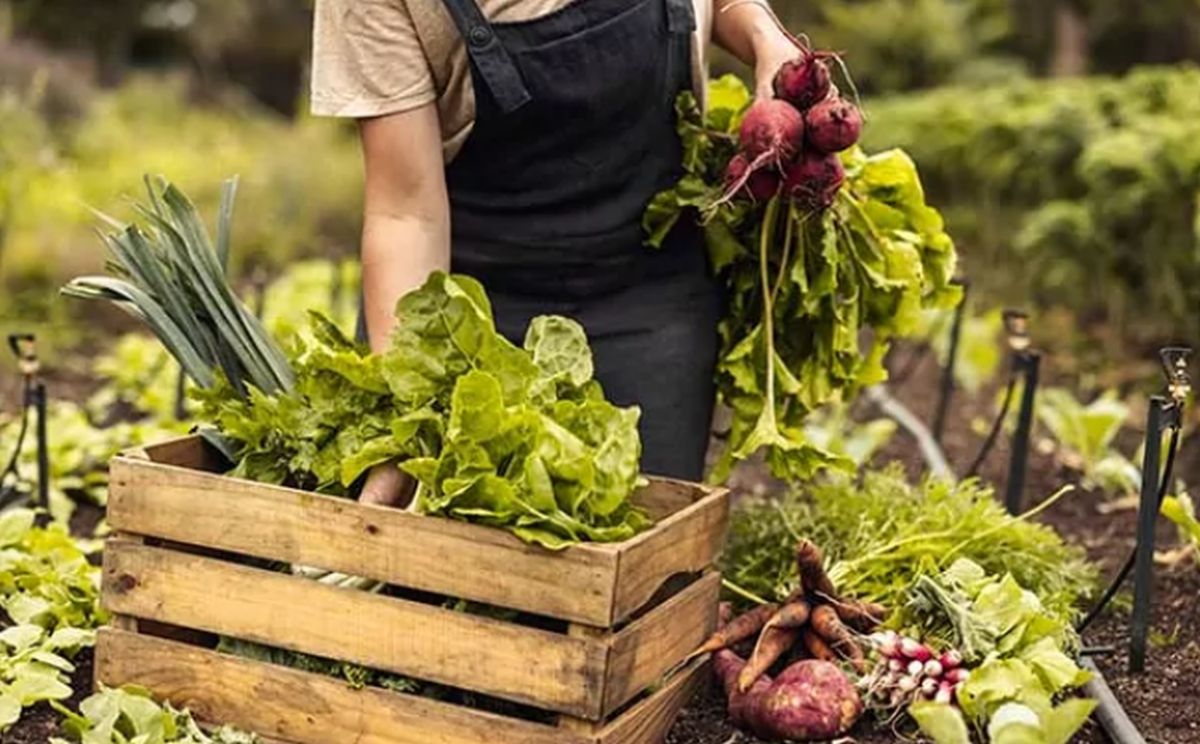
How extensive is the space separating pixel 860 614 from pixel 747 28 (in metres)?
1.20

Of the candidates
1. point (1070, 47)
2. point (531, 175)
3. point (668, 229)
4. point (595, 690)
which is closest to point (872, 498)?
point (668, 229)

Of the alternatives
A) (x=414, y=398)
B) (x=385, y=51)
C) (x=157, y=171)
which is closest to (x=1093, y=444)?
(x=385, y=51)

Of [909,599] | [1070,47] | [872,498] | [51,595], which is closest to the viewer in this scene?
[909,599]

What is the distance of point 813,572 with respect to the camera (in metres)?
3.41

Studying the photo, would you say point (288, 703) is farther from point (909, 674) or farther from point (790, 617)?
point (909, 674)

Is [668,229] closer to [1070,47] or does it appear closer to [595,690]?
[595,690]

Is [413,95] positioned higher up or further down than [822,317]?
higher up

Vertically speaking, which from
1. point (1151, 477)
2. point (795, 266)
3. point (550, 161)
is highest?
point (550, 161)

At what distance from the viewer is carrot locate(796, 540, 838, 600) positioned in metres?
3.37

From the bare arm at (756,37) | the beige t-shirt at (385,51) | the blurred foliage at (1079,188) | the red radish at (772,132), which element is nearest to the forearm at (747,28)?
the bare arm at (756,37)

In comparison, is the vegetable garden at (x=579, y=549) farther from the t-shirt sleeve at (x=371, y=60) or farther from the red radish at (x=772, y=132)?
the t-shirt sleeve at (x=371, y=60)

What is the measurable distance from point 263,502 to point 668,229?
116cm

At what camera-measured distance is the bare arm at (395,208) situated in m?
3.50

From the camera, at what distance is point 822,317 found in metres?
3.87
